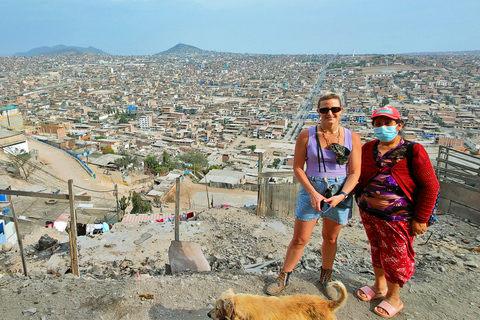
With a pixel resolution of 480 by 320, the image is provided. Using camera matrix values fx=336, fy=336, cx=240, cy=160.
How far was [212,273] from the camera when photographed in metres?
2.18

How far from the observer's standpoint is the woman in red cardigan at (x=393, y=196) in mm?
1448

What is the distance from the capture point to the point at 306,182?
1547 millimetres

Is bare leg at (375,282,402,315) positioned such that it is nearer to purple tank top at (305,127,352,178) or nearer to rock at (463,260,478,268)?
purple tank top at (305,127,352,178)

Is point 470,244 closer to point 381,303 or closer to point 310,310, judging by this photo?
point 381,303

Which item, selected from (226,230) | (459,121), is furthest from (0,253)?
(459,121)

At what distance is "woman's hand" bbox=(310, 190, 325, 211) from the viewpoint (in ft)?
4.93

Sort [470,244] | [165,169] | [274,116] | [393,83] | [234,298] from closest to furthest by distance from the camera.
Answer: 1. [234,298]
2. [470,244]
3. [165,169]
4. [274,116]
5. [393,83]

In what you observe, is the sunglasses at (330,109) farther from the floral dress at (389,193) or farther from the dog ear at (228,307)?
the dog ear at (228,307)

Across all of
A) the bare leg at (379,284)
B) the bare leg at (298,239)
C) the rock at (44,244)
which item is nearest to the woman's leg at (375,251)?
the bare leg at (379,284)

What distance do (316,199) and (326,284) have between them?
0.54 metres

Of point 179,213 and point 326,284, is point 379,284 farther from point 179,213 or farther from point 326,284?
point 179,213

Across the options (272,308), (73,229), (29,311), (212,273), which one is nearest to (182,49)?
(73,229)

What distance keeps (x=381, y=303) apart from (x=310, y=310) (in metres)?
0.51

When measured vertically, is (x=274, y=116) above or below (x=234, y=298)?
below
